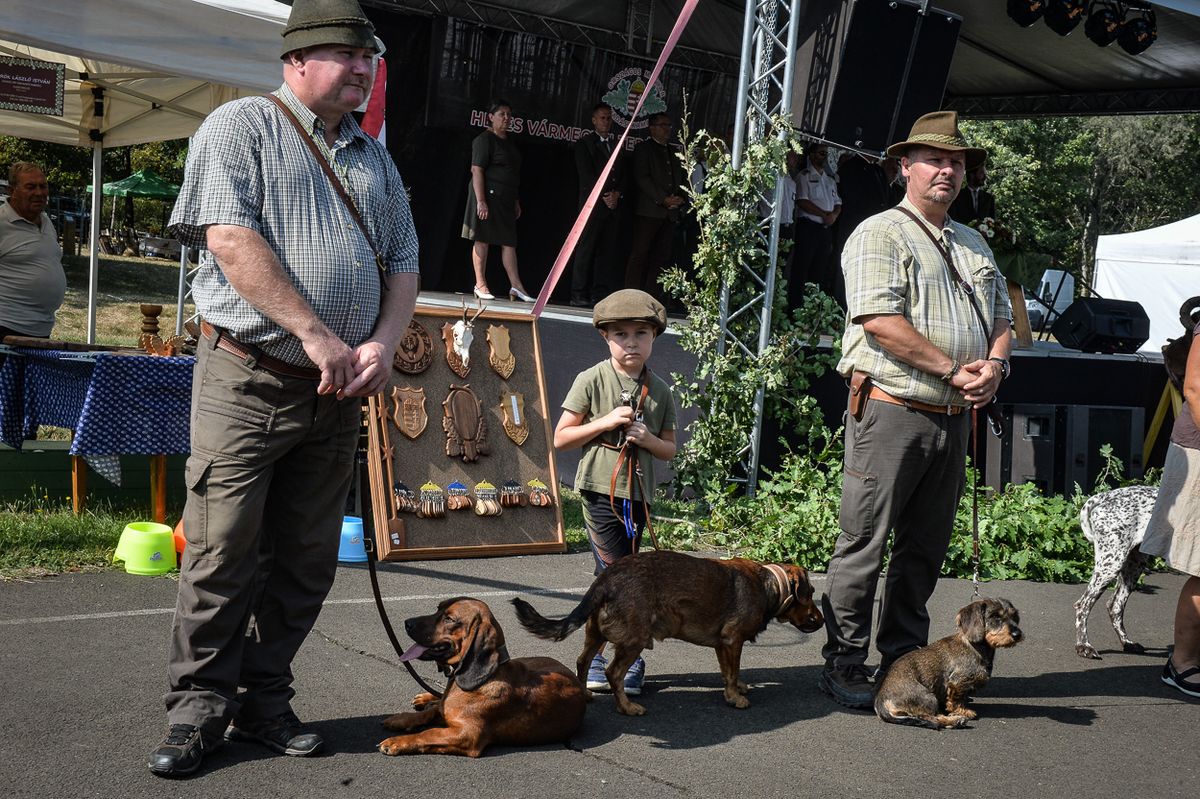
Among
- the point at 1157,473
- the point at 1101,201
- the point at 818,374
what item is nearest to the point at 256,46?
the point at 818,374

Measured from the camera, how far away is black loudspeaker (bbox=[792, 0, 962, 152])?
9.60 m

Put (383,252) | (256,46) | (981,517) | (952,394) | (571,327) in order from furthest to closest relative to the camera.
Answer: (571,327) → (981,517) → (256,46) → (952,394) → (383,252)

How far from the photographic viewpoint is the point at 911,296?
15.8ft

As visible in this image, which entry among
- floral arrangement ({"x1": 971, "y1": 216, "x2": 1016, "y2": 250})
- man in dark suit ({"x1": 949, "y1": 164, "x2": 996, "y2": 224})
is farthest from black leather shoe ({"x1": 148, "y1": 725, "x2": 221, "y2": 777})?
floral arrangement ({"x1": 971, "y1": 216, "x2": 1016, "y2": 250})

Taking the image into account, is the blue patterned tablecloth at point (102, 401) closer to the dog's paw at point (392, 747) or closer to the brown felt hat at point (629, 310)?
the brown felt hat at point (629, 310)

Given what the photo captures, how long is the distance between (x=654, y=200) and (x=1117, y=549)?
8045 mm

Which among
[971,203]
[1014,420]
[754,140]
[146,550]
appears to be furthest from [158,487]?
[971,203]

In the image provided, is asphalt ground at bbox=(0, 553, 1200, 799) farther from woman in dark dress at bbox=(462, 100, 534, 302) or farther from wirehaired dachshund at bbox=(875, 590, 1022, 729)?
woman in dark dress at bbox=(462, 100, 534, 302)

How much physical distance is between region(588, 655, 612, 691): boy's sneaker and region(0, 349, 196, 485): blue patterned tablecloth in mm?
3202

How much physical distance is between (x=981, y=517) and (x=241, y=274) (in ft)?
20.9

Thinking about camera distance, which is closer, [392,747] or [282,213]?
[282,213]

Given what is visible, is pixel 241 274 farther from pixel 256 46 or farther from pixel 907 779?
pixel 256 46

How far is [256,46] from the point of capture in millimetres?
7500

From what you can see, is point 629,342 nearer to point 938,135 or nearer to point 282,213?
point 938,135
